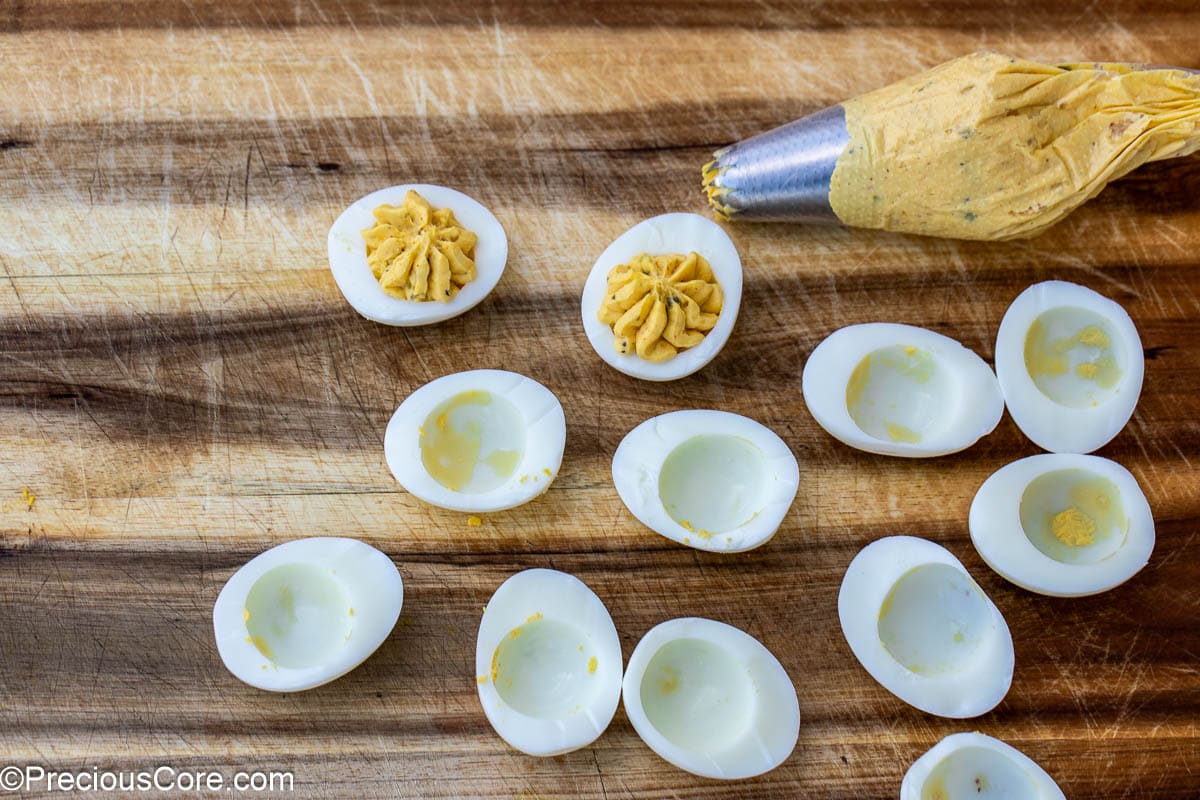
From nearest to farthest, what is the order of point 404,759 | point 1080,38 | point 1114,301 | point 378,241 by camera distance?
point 404,759
point 378,241
point 1114,301
point 1080,38

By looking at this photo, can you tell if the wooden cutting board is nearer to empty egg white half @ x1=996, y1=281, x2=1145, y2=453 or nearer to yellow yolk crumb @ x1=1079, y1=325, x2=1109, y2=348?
empty egg white half @ x1=996, y1=281, x2=1145, y2=453

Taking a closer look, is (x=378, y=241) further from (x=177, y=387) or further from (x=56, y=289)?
(x=56, y=289)

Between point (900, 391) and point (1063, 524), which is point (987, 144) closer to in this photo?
point (900, 391)

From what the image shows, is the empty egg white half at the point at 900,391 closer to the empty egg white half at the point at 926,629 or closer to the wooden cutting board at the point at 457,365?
the wooden cutting board at the point at 457,365

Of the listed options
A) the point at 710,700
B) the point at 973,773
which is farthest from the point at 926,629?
the point at 710,700

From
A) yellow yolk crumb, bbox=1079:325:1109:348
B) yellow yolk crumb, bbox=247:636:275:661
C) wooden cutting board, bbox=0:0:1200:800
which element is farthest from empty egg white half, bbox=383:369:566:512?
yellow yolk crumb, bbox=1079:325:1109:348

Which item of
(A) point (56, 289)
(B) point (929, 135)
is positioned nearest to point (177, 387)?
(A) point (56, 289)
